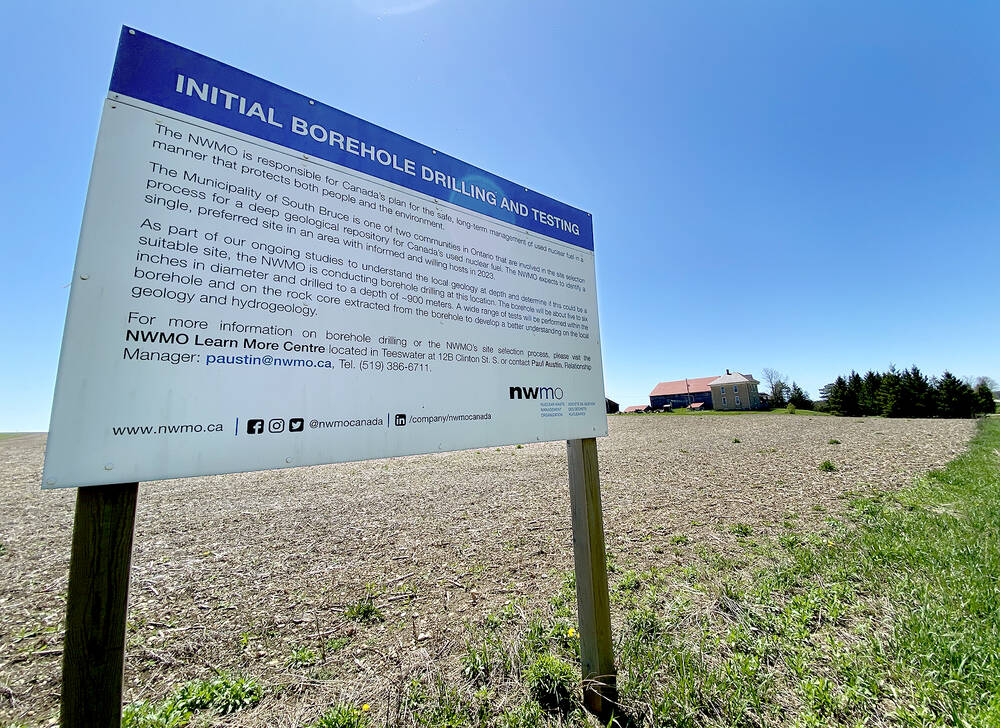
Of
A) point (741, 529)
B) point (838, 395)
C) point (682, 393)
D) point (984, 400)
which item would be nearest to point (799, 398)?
point (838, 395)

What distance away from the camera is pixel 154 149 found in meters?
1.70

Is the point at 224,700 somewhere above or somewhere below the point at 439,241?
below

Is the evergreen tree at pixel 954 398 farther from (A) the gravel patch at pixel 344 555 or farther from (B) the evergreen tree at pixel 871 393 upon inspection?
(A) the gravel patch at pixel 344 555

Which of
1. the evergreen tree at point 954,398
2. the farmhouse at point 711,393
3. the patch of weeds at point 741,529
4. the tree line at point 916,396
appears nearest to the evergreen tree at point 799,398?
the farmhouse at point 711,393

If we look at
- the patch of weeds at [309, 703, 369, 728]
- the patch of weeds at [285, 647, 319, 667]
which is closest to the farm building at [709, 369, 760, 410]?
the patch of weeds at [285, 647, 319, 667]

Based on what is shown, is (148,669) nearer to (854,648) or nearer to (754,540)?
(854,648)

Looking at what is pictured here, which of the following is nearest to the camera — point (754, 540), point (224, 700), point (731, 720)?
point (731, 720)

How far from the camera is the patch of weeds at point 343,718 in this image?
2.40m

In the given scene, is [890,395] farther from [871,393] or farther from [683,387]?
[683,387]

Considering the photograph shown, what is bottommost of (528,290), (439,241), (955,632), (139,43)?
(955,632)

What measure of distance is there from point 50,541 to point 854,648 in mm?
10437

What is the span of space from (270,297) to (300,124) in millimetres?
1028

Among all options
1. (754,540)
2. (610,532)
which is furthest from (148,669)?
(754,540)

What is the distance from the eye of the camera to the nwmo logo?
2.62 m
